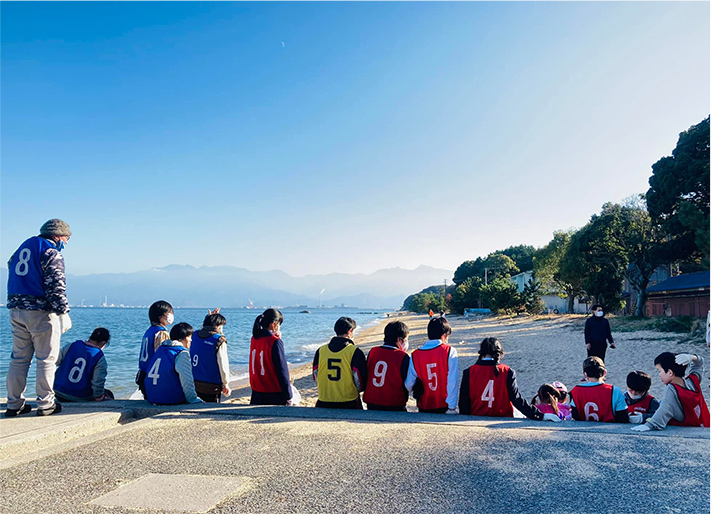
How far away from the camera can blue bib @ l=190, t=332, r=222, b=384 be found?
20.0ft

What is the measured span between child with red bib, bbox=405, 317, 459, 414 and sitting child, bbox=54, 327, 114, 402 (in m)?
3.67

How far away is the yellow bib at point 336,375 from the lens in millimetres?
5422

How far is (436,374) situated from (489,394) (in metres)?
0.59

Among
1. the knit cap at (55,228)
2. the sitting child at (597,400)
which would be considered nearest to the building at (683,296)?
the sitting child at (597,400)

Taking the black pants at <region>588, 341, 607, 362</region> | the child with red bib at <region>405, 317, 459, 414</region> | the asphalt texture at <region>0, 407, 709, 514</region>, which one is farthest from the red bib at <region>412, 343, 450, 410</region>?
the black pants at <region>588, 341, 607, 362</region>

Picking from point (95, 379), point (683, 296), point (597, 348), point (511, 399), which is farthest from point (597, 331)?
point (683, 296)

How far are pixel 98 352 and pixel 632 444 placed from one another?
18.9ft

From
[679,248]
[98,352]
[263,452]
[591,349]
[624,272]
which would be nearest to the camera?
[263,452]

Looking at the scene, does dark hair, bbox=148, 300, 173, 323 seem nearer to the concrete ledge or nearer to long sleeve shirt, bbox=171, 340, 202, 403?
long sleeve shirt, bbox=171, 340, 202, 403

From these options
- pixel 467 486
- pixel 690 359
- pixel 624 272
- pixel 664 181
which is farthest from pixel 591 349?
pixel 624 272

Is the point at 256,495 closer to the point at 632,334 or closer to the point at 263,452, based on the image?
the point at 263,452

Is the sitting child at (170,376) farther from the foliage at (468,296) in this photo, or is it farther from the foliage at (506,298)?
the foliage at (468,296)

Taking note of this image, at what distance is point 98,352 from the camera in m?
6.07

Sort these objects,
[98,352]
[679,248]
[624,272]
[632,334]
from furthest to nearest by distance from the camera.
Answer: [624,272], [679,248], [632,334], [98,352]
